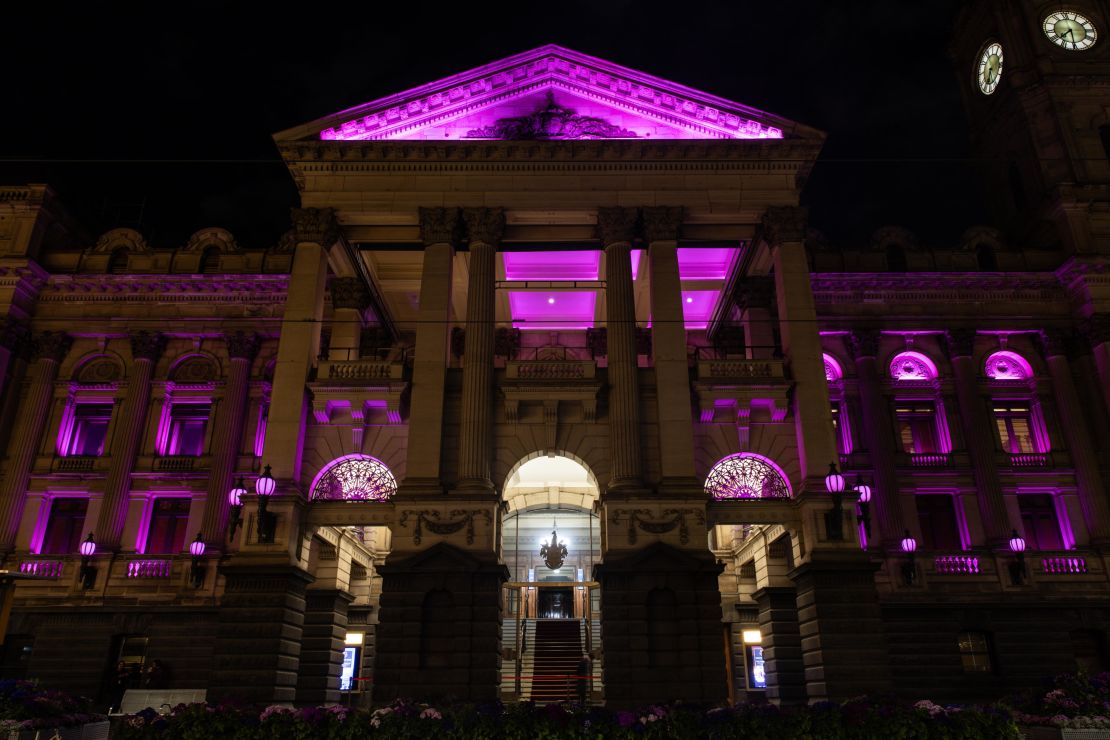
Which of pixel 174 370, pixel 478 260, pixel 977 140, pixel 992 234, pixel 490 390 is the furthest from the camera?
pixel 977 140

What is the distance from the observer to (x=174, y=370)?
38.8 metres

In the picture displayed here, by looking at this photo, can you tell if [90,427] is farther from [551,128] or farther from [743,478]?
[743,478]

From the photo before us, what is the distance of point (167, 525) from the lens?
36125 millimetres

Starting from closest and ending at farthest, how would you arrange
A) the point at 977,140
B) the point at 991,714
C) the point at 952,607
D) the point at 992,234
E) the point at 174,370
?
1. the point at 991,714
2. the point at 952,607
3. the point at 174,370
4. the point at 992,234
5. the point at 977,140

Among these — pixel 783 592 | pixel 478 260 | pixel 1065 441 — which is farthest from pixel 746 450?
pixel 1065 441

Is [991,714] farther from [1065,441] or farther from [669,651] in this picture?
[1065,441]

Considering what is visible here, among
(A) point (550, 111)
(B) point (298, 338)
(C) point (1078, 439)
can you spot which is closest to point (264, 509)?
(B) point (298, 338)

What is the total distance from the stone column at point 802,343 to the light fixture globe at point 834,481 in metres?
0.83

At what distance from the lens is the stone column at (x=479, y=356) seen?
88.2ft

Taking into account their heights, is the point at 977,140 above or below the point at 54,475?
above

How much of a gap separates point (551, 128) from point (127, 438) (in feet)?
77.2

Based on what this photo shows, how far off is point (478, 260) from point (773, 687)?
1893cm

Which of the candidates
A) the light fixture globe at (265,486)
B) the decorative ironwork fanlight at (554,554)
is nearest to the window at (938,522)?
the decorative ironwork fanlight at (554,554)

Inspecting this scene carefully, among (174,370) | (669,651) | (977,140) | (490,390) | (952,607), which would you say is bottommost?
(669,651)
